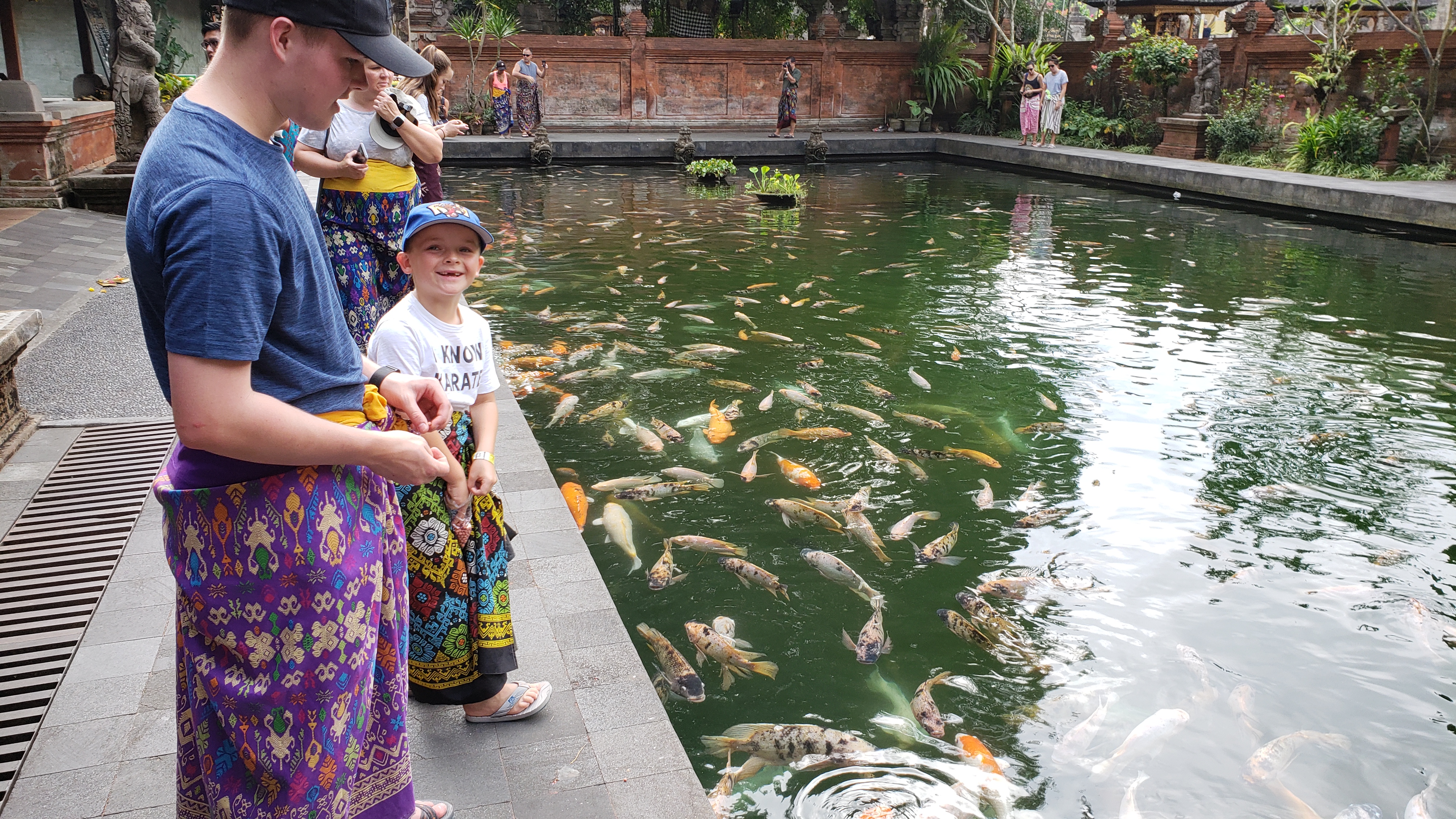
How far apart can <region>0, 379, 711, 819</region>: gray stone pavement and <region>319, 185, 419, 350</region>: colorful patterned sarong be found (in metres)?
1.18

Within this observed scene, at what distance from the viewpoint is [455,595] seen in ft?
8.20

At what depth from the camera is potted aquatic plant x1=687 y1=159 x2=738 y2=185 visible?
54.4 ft

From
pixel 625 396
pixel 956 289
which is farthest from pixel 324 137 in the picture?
pixel 956 289

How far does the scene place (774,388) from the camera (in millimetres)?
6520

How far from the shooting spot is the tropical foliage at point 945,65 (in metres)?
25.4

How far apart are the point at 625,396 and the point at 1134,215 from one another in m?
10.9

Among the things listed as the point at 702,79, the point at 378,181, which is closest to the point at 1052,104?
the point at 702,79

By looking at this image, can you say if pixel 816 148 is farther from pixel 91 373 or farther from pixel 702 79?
pixel 91 373

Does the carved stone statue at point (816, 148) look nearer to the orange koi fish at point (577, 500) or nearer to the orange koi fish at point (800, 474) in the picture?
the orange koi fish at point (800, 474)

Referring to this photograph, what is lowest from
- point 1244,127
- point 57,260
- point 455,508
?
point 57,260

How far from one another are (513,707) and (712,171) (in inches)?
579

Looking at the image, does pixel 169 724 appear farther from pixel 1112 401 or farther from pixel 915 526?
pixel 1112 401

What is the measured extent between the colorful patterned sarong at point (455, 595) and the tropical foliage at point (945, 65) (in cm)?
2506

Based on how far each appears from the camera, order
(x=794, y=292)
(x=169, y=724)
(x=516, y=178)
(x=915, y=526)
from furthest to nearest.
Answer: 1. (x=516, y=178)
2. (x=794, y=292)
3. (x=915, y=526)
4. (x=169, y=724)
